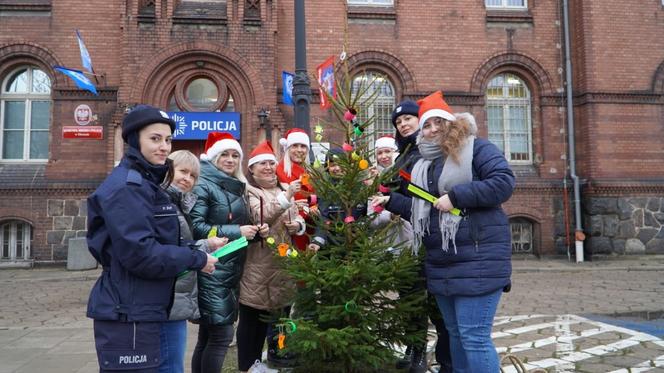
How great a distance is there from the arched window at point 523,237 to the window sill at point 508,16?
582 cm

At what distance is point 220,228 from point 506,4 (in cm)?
1377

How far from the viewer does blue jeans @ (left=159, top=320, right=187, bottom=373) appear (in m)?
2.84

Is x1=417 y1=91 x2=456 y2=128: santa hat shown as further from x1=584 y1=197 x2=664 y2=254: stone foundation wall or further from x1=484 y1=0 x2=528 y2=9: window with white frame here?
x1=484 y1=0 x2=528 y2=9: window with white frame

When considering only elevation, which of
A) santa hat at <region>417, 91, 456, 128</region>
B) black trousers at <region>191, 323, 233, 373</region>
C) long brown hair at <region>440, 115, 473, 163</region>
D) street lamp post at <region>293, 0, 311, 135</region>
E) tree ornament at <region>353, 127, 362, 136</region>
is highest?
street lamp post at <region>293, 0, 311, 135</region>

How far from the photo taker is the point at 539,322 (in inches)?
258

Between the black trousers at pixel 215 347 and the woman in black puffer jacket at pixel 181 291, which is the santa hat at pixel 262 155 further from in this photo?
the black trousers at pixel 215 347

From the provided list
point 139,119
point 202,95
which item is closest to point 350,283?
point 139,119

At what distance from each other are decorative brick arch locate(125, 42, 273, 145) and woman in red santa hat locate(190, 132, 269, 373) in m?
9.11

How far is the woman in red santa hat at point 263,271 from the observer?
3.93 m

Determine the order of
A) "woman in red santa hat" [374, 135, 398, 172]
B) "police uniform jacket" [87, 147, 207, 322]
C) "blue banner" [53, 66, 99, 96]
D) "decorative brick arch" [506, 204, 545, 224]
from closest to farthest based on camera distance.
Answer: "police uniform jacket" [87, 147, 207, 322], "woman in red santa hat" [374, 135, 398, 172], "blue banner" [53, 66, 99, 96], "decorative brick arch" [506, 204, 545, 224]

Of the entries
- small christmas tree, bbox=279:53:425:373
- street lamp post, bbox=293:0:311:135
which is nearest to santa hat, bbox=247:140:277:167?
small christmas tree, bbox=279:53:425:373

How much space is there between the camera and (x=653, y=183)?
13.5 m

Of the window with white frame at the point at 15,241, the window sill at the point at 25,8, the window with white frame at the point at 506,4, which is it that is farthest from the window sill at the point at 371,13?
the window with white frame at the point at 15,241

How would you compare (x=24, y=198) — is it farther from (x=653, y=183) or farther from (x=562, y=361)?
(x=653, y=183)
